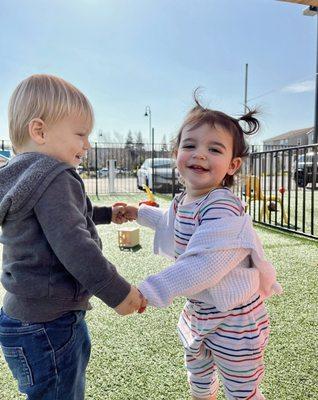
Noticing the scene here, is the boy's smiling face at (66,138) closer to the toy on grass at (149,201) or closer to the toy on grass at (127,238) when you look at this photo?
the toy on grass at (149,201)

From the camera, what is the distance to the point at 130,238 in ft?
15.3

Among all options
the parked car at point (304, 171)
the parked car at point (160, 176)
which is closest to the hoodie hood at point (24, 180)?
the parked car at point (304, 171)

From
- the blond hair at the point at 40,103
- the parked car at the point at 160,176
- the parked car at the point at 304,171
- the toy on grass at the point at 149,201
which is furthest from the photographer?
the parked car at the point at 160,176

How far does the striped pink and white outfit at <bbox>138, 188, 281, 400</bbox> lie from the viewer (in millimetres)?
1163

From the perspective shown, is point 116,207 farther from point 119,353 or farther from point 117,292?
point 119,353

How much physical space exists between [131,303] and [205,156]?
1.94 ft

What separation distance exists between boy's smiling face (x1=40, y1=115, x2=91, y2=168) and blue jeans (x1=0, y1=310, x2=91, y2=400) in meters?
0.52

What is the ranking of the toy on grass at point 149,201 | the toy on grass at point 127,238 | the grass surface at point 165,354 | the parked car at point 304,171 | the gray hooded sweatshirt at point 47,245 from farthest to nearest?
the parked car at point 304,171
the toy on grass at point 127,238
the toy on grass at point 149,201
the grass surface at point 165,354
the gray hooded sweatshirt at point 47,245

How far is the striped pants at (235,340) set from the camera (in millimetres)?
1274

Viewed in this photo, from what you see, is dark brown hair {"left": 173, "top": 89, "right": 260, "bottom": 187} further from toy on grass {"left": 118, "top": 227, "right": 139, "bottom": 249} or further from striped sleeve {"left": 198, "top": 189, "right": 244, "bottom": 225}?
toy on grass {"left": 118, "top": 227, "right": 139, "bottom": 249}

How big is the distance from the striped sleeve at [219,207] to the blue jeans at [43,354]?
0.56 m

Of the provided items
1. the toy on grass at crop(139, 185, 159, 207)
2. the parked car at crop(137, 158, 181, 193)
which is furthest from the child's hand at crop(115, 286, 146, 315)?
the parked car at crop(137, 158, 181, 193)

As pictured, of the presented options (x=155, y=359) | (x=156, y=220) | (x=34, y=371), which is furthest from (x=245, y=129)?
(x=155, y=359)

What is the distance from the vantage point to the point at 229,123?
1.41 m
